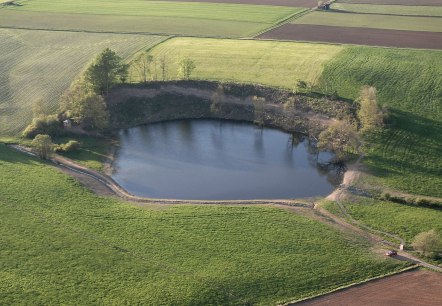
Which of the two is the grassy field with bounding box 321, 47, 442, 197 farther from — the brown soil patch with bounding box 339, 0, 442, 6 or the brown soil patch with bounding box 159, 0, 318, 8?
the brown soil patch with bounding box 339, 0, 442, 6

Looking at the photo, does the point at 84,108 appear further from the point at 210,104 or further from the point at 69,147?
the point at 210,104

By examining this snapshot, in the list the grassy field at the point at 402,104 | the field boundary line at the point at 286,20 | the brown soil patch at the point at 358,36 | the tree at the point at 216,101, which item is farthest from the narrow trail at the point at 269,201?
the field boundary line at the point at 286,20

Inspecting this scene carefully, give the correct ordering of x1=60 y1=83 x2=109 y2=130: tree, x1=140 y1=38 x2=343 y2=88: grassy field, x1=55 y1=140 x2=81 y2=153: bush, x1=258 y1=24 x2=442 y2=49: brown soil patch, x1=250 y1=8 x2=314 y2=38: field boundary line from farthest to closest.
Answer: x1=250 y1=8 x2=314 y2=38: field boundary line → x1=258 y1=24 x2=442 y2=49: brown soil patch → x1=140 y1=38 x2=343 y2=88: grassy field → x1=60 y1=83 x2=109 y2=130: tree → x1=55 y1=140 x2=81 y2=153: bush

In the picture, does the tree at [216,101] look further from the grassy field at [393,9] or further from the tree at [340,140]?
the grassy field at [393,9]

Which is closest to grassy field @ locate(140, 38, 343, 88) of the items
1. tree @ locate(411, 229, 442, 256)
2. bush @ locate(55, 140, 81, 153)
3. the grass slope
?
bush @ locate(55, 140, 81, 153)

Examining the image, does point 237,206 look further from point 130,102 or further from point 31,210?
point 130,102

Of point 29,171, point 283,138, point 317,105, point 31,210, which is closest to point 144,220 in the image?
point 31,210
